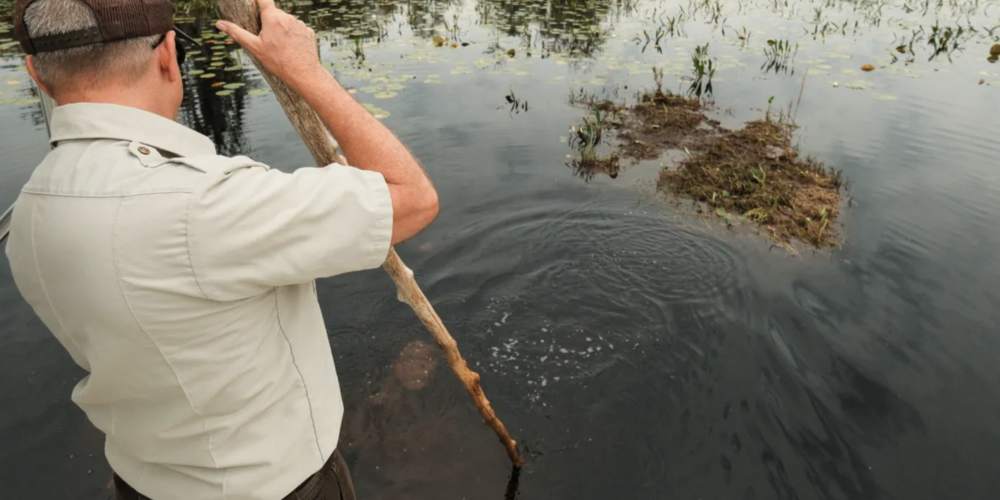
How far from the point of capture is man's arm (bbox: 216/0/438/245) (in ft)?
4.12

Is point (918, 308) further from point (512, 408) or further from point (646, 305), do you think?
point (512, 408)

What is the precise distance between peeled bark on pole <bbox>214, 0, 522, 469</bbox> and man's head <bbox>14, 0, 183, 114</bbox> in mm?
251

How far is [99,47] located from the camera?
1090 mm

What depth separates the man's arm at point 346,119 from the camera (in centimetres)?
126

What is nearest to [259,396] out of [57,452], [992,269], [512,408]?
[512,408]

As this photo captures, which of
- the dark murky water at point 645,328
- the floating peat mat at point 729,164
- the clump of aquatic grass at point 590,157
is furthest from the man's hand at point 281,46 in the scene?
the clump of aquatic grass at point 590,157

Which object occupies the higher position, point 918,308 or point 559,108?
Result: point 559,108

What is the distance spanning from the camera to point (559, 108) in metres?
7.60

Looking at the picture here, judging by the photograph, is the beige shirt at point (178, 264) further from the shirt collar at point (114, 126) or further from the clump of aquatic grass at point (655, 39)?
the clump of aquatic grass at point (655, 39)

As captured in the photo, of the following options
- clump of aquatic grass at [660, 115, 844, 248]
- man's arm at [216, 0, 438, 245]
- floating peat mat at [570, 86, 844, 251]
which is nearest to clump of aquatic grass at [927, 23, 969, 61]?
floating peat mat at [570, 86, 844, 251]

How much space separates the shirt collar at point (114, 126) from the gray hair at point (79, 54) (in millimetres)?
73

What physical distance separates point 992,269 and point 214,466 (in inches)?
213

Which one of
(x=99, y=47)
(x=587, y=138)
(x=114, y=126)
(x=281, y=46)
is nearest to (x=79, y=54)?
(x=99, y=47)

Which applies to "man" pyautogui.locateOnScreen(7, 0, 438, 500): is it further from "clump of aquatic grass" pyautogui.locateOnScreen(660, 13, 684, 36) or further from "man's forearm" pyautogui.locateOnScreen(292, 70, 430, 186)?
"clump of aquatic grass" pyautogui.locateOnScreen(660, 13, 684, 36)
